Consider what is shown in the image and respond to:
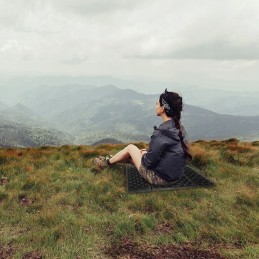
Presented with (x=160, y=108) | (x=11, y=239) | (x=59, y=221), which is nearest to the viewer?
(x=11, y=239)

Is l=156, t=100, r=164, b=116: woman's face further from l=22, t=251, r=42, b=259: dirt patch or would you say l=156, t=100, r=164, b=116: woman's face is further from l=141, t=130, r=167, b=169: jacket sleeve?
l=22, t=251, r=42, b=259: dirt patch

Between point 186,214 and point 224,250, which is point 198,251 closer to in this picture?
point 224,250

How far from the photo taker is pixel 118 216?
23.0 ft

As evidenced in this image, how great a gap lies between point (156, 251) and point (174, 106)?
393 centimetres

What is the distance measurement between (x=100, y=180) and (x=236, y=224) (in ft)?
14.7

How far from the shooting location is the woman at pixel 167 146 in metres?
7.86

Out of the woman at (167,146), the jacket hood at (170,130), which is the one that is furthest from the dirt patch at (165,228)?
the jacket hood at (170,130)

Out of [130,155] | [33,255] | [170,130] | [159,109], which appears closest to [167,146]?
[170,130]

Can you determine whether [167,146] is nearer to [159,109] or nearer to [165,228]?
[159,109]

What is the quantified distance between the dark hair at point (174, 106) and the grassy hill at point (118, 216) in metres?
1.75

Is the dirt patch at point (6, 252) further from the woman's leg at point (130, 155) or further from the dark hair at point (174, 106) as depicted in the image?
the dark hair at point (174, 106)

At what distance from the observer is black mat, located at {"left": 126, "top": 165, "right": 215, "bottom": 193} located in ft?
27.6

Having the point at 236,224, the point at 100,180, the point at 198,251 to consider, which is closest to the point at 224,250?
the point at 198,251

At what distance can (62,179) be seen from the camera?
9.66 meters
